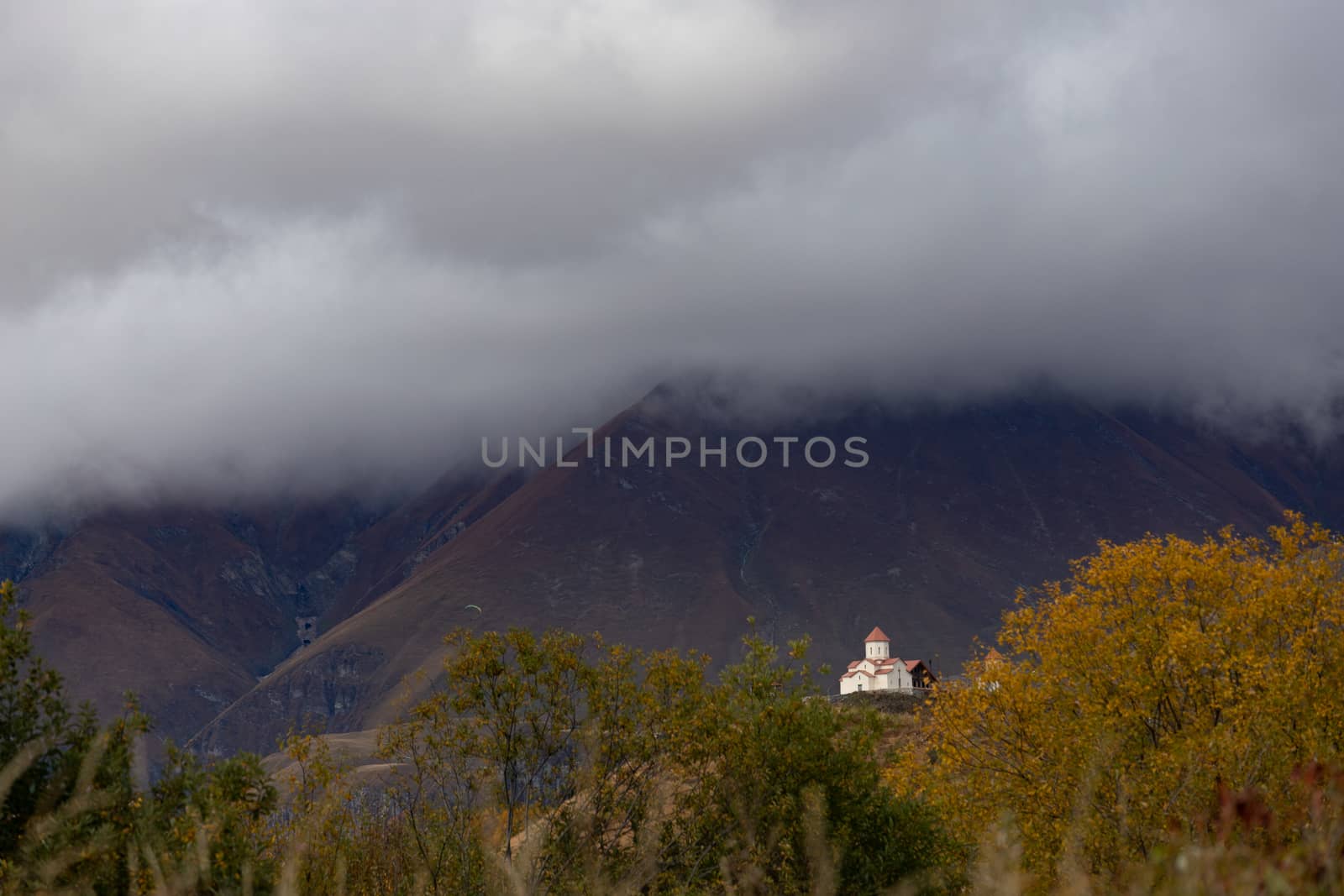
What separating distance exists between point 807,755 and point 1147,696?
9.79 meters

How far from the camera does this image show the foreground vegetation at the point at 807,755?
25.2 metres

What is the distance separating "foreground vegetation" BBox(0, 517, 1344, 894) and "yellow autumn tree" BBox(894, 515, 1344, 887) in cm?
8

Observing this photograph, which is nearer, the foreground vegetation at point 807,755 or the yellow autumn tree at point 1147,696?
the foreground vegetation at point 807,755

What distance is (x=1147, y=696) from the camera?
33.5 meters

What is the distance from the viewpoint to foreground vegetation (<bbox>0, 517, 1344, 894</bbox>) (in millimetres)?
25219

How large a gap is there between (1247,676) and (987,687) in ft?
24.7

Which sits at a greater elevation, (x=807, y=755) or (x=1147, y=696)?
(x=1147, y=696)

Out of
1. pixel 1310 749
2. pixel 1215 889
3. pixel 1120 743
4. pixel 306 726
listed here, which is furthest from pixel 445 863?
pixel 1215 889

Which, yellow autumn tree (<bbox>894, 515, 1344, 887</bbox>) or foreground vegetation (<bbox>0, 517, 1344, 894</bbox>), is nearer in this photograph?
foreground vegetation (<bbox>0, 517, 1344, 894</bbox>)

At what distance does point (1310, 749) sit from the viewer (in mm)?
29234

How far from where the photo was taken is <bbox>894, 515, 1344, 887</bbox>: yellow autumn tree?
2936 centimetres

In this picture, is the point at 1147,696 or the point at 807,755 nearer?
the point at 807,755

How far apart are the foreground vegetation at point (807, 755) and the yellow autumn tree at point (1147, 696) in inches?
3.3

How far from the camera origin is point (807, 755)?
30.4 metres
